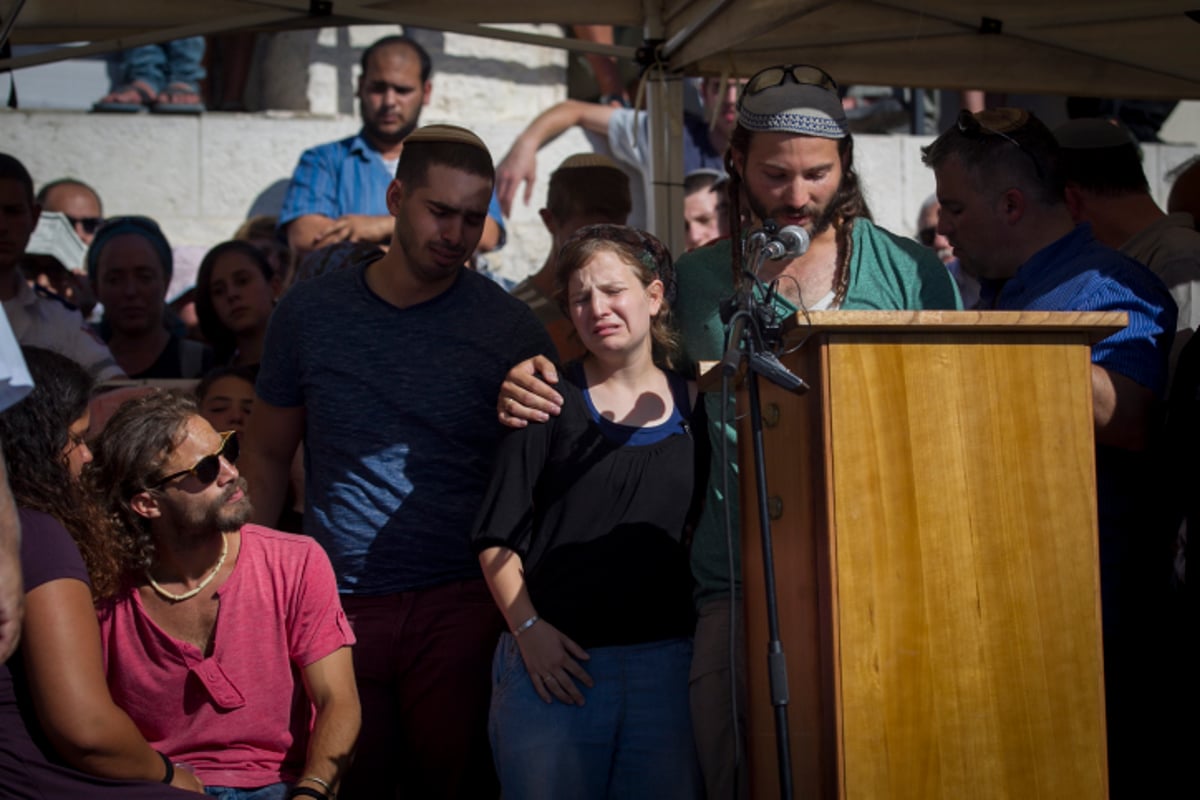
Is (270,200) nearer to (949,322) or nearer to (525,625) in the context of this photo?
(525,625)

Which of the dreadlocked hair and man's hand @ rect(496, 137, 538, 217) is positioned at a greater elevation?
man's hand @ rect(496, 137, 538, 217)

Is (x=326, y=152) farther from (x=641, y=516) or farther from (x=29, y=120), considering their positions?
(x=641, y=516)

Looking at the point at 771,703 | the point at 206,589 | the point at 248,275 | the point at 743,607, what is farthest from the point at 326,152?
the point at 771,703

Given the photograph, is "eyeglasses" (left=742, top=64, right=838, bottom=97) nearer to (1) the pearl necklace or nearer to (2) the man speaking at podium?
(2) the man speaking at podium

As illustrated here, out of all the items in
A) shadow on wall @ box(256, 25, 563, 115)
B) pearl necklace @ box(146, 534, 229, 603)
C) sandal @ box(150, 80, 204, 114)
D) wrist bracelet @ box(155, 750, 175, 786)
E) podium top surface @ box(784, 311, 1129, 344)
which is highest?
shadow on wall @ box(256, 25, 563, 115)

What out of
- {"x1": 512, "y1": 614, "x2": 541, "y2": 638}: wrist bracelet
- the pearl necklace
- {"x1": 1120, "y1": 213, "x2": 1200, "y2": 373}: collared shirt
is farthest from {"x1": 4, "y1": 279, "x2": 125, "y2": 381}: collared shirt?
{"x1": 1120, "y1": 213, "x2": 1200, "y2": 373}: collared shirt

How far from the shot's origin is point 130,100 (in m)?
8.23

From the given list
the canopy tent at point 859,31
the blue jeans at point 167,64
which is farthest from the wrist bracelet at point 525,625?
the blue jeans at point 167,64

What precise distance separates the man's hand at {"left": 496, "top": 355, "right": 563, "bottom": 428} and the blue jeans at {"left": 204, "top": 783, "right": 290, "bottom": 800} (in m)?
1.08

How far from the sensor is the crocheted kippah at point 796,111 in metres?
3.45

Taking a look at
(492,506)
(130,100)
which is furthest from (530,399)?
(130,100)

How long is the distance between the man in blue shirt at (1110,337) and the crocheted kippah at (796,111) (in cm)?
43

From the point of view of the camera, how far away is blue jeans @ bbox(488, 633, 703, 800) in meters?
3.24

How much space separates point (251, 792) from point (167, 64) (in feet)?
19.9
